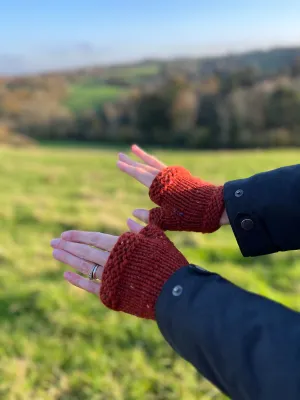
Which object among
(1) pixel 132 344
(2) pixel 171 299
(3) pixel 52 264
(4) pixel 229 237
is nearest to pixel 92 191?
(4) pixel 229 237

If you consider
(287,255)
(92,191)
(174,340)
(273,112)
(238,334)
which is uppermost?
(238,334)

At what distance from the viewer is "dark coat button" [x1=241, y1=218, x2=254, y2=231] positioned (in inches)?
78.0

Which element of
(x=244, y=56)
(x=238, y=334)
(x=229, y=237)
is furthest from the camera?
(x=244, y=56)

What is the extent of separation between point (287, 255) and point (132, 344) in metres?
2.02

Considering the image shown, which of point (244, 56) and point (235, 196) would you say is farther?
point (244, 56)

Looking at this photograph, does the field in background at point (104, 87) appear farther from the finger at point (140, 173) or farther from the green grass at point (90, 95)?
the finger at point (140, 173)

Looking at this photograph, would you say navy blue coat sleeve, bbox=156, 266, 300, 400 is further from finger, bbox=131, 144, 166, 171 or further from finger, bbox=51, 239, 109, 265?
finger, bbox=131, 144, 166, 171

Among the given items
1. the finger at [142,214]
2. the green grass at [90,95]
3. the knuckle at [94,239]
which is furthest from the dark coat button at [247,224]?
the green grass at [90,95]

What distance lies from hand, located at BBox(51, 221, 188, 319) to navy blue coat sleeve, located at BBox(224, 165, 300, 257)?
39cm

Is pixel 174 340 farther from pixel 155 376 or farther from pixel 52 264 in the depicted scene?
pixel 52 264

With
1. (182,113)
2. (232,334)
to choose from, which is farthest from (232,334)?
(182,113)

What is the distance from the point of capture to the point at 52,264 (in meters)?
4.25

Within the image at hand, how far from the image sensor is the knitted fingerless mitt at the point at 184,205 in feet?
7.13

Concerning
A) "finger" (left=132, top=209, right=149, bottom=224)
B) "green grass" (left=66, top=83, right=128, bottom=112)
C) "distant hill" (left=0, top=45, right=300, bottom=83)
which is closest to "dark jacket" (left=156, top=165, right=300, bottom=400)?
"finger" (left=132, top=209, right=149, bottom=224)
